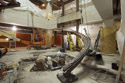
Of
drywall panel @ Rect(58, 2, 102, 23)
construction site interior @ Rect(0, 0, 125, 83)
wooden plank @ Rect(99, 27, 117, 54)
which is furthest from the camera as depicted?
drywall panel @ Rect(58, 2, 102, 23)

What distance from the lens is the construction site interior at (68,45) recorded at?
73.6 inches

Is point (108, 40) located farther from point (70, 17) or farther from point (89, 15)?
point (70, 17)

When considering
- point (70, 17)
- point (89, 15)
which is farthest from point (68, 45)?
point (89, 15)

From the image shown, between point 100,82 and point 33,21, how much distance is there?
711cm

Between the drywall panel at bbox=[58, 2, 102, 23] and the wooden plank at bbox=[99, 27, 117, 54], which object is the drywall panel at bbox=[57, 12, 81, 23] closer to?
the drywall panel at bbox=[58, 2, 102, 23]

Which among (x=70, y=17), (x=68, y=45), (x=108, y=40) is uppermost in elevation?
(x=70, y=17)

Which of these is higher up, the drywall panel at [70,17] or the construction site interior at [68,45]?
the drywall panel at [70,17]

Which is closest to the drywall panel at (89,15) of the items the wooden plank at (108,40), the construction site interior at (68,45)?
the construction site interior at (68,45)

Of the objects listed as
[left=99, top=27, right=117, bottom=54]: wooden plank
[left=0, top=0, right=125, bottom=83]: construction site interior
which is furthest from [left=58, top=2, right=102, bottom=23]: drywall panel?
[left=99, top=27, right=117, bottom=54]: wooden plank

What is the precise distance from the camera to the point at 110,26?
4109 mm

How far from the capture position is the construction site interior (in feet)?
6.13

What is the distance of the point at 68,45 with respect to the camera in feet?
20.0

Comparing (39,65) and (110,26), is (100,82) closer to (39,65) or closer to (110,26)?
(39,65)

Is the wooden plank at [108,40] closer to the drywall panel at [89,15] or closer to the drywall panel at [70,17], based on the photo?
the drywall panel at [89,15]
